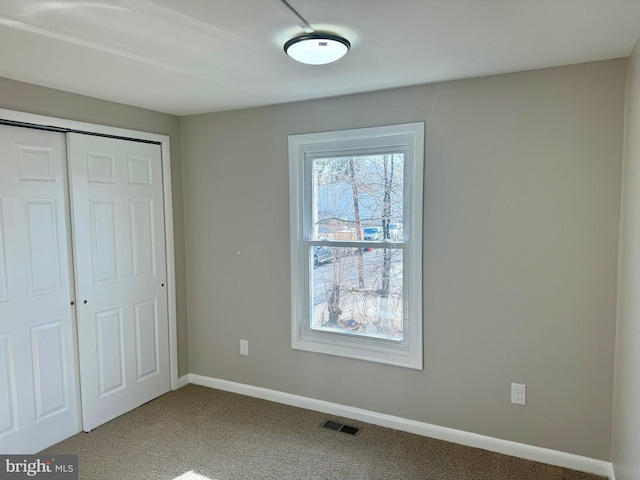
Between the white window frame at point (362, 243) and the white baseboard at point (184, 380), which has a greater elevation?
the white window frame at point (362, 243)

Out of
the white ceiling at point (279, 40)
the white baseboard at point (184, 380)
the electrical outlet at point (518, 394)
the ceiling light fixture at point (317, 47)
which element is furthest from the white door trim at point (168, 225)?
the electrical outlet at point (518, 394)

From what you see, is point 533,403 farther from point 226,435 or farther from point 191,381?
point 191,381

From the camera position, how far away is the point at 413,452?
2613 millimetres

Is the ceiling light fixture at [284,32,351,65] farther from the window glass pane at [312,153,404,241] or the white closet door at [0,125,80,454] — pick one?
the white closet door at [0,125,80,454]

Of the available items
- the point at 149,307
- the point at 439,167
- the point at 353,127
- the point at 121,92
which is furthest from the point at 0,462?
the point at 439,167

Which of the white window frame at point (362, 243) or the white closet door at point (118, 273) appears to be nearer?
the white window frame at point (362, 243)

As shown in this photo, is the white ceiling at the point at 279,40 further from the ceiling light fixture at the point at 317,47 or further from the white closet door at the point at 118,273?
the white closet door at the point at 118,273

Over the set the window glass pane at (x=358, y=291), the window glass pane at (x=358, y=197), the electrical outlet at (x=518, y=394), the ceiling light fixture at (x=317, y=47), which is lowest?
the electrical outlet at (x=518, y=394)

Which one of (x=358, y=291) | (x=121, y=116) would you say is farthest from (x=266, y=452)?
(x=121, y=116)

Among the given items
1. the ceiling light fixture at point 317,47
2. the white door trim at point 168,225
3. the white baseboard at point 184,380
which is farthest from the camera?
the white baseboard at point 184,380

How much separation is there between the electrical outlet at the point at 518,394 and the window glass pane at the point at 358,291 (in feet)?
2.44

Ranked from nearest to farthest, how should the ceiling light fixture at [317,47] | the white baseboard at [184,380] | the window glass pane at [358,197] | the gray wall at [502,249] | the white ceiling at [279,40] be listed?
the white ceiling at [279,40] < the ceiling light fixture at [317,47] < the gray wall at [502,249] < the window glass pane at [358,197] < the white baseboard at [184,380]

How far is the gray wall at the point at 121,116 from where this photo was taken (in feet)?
8.23

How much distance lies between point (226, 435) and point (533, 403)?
6.47 ft
